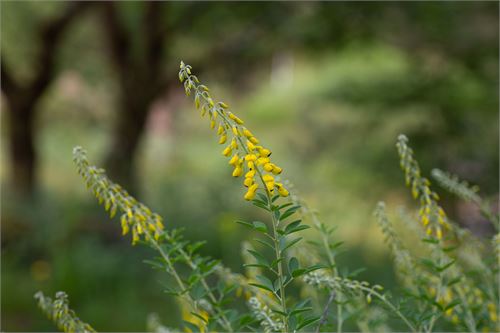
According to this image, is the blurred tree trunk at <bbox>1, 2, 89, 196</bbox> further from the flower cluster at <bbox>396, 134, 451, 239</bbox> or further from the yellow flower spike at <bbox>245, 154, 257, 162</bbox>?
the yellow flower spike at <bbox>245, 154, 257, 162</bbox>

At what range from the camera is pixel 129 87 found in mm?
6508

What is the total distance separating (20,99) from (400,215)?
634 cm

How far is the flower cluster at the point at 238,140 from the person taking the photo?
95cm

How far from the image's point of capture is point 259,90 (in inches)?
572

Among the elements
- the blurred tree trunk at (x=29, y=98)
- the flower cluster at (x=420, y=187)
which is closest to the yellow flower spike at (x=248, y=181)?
the flower cluster at (x=420, y=187)

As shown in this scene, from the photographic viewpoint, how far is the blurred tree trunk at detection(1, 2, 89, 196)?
21.4 feet

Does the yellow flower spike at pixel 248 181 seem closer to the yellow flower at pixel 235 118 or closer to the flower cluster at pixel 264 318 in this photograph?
the yellow flower at pixel 235 118

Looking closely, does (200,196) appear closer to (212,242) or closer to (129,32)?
(212,242)

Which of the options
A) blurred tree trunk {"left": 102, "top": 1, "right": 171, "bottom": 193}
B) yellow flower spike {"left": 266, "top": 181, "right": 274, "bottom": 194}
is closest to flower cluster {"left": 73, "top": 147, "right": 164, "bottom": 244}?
yellow flower spike {"left": 266, "top": 181, "right": 274, "bottom": 194}

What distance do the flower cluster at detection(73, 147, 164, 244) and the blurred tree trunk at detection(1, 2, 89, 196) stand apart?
5.67 meters

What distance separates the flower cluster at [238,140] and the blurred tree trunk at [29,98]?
19.2 ft

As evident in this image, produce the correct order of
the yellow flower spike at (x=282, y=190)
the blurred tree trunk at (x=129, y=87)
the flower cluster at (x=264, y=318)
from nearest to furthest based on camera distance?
the yellow flower spike at (x=282, y=190) → the flower cluster at (x=264, y=318) → the blurred tree trunk at (x=129, y=87)

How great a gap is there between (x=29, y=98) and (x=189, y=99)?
108 inches

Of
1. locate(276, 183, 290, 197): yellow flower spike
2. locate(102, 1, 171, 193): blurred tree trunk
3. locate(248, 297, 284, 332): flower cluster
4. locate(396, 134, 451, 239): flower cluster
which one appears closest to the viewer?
locate(276, 183, 290, 197): yellow flower spike
